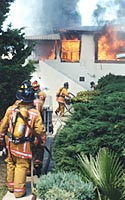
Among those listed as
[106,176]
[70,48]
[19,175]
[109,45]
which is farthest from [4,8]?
[109,45]

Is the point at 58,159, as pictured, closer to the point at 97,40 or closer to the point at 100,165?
the point at 100,165

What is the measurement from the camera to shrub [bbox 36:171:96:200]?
12.1 ft

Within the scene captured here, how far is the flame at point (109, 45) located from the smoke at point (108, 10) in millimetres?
21451

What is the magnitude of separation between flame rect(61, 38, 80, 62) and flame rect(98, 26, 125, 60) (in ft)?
5.36

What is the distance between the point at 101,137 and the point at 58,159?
614mm

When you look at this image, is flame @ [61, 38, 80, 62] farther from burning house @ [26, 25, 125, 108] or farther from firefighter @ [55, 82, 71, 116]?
firefighter @ [55, 82, 71, 116]

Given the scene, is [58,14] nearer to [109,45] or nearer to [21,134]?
[109,45]

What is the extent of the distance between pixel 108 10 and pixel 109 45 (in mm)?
32331

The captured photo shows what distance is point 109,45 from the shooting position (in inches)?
1084

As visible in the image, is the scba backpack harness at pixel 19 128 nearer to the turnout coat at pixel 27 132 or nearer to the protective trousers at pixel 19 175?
the turnout coat at pixel 27 132

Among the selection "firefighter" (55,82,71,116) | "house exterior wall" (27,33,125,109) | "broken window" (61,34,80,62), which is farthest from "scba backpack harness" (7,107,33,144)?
"broken window" (61,34,80,62)

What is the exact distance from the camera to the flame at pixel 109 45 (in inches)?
1051

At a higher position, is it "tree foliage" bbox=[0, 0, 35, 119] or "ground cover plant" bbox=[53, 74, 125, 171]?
"tree foliage" bbox=[0, 0, 35, 119]

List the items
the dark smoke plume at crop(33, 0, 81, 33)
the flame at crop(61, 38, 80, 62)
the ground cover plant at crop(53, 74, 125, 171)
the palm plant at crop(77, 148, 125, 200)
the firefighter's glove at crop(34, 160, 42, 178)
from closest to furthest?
the palm plant at crop(77, 148, 125, 200), the ground cover plant at crop(53, 74, 125, 171), the firefighter's glove at crop(34, 160, 42, 178), the flame at crop(61, 38, 80, 62), the dark smoke plume at crop(33, 0, 81, 33)
